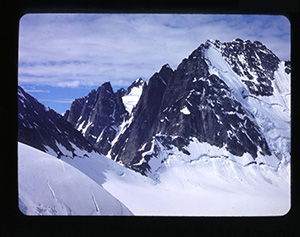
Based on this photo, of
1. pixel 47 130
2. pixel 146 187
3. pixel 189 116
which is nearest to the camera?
pixel 47 130

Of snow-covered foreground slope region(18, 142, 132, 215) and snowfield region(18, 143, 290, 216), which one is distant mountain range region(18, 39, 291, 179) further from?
snow-covered foreground slope region(18, 142, 132, 215)

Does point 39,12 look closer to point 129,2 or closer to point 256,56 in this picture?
point 129,2

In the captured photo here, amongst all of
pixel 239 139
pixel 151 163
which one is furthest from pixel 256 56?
pixel 151 163

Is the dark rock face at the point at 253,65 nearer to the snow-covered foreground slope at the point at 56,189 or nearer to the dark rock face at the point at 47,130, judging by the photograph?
the dark rock face at the point at 47,130

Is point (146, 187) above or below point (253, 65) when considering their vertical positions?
below

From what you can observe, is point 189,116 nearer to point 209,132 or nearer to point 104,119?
point 209,132

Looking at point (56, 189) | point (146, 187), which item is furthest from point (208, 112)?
point (56, 189)
